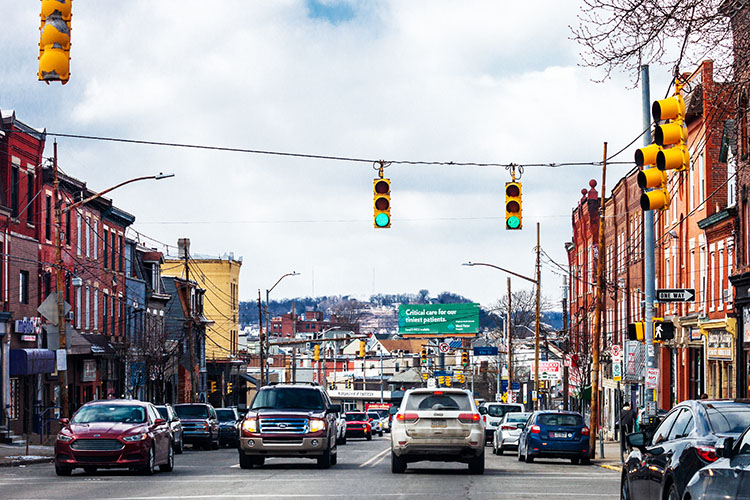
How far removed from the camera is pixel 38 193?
48.2 metres

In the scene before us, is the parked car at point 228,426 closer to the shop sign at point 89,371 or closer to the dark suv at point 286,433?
the shop sign at point 89,371

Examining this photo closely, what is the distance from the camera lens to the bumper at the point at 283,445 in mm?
26031

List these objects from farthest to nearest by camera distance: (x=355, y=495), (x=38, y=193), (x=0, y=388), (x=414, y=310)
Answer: (x=414, y=310)
(x=38, y=193)
(x=0, y=388)
(x=355, y=495)

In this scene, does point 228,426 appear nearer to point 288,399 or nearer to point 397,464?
point 288,399

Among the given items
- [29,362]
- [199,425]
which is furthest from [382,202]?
[29,362]

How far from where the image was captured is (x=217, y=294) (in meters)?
96.7

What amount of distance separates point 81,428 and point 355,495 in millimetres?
7479

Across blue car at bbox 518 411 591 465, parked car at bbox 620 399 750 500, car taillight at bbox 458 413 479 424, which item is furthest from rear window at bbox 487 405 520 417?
parked car at bbox 620 399 750 500

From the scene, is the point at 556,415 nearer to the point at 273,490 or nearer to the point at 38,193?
the point at 273,490

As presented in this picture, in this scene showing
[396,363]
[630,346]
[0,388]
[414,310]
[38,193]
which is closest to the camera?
[630,346]

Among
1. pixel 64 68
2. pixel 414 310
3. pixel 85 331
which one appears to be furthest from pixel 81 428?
pixel 414 310

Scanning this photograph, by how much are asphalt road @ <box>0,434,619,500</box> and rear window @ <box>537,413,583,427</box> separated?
3.87 metres

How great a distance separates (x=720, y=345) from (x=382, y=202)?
20.2 meters

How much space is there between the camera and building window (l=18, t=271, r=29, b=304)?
153 feet
